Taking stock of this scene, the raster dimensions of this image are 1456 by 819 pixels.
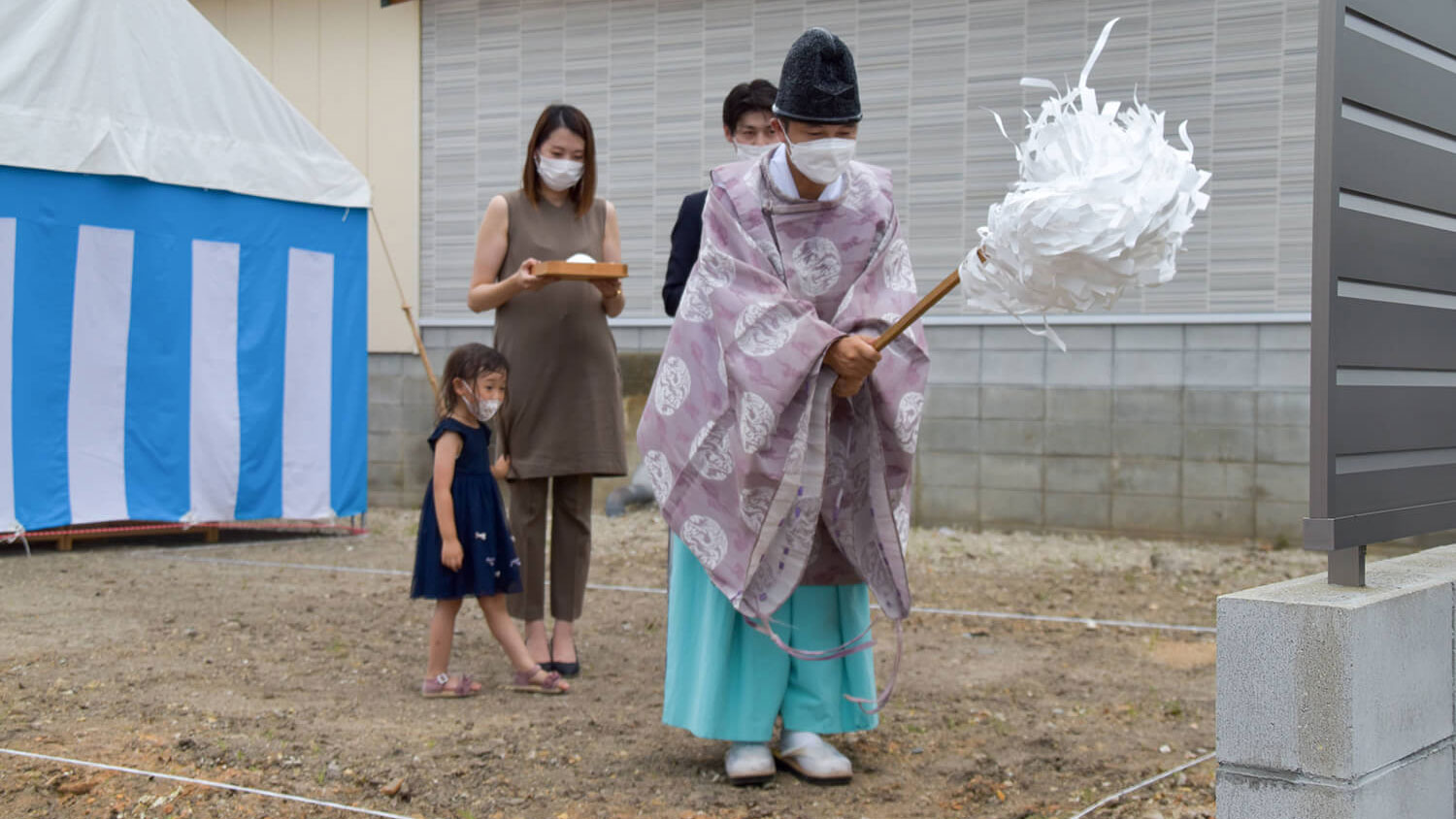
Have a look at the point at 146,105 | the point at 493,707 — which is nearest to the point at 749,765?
the point at 493,707

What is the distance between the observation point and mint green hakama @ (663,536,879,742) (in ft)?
9.68

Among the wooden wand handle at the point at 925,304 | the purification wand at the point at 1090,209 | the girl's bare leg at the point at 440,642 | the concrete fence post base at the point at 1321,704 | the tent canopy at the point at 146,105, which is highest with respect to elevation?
the tent canopy at the point at 146,105

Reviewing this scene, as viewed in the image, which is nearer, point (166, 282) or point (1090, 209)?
point (1090, 209)

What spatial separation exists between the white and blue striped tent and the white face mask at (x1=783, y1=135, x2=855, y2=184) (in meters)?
4.00

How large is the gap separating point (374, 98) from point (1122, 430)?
499 centimetres

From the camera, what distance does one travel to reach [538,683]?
3773 millimetres

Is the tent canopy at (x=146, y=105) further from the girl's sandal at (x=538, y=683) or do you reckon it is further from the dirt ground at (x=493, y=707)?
the girl's sandal at (x=538, y=683)

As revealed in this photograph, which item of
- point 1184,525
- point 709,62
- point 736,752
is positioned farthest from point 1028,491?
point 736,752

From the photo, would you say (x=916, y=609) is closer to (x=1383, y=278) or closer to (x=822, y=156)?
(x=822, y=156)

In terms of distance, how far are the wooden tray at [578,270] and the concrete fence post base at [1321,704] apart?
2.07 metres

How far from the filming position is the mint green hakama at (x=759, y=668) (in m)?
2.95

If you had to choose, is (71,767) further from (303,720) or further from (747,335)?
(747,335)

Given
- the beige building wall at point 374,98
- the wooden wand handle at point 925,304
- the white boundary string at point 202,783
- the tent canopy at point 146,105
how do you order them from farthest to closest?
the beige building wall at point 374,98, the tent canopy at point 146,105, the white boundary string at point 202,783, the wooden wand handle at point 925,304

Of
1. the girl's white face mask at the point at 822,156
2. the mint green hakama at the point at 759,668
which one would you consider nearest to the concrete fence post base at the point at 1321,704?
the mint green hakama at the point at 759,668
